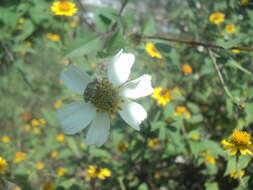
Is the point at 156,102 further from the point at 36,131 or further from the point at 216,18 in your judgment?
the point at 36,131

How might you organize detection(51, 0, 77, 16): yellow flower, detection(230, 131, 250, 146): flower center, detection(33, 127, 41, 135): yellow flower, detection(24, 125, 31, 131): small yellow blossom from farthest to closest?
detection(24, 125, 31, 131): small yellow blossom < detection(33, 127, 41, 135): yellow flower < detection(51, 0, 77, 16): yellow flower < detection(230, 131, 250, 146): flower center

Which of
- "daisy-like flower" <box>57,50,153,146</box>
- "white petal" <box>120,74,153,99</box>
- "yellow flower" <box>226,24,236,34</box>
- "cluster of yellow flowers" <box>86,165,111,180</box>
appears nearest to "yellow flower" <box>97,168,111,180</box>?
"cluster of yellow flowers" <box>86,165,111,180</box>

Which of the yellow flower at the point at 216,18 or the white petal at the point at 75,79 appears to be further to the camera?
the yellow flower at the point at 216,18

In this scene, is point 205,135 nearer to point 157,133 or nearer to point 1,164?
point 157,133

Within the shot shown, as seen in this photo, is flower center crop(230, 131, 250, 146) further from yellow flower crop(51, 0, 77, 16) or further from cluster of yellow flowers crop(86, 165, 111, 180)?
yellow flower crop(51, 0, 77, 16)

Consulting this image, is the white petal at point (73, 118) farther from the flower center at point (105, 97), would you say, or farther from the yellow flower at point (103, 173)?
the yellow flower at point (103, 173)

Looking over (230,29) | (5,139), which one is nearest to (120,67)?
(230,29)

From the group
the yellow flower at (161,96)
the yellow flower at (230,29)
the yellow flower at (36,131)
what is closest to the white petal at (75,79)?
the yellow flower at (161,96)

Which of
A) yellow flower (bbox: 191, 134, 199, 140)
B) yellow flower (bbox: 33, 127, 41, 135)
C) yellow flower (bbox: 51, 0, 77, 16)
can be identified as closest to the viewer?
yellow flower (bbox: 191, 134, 199, 140)
